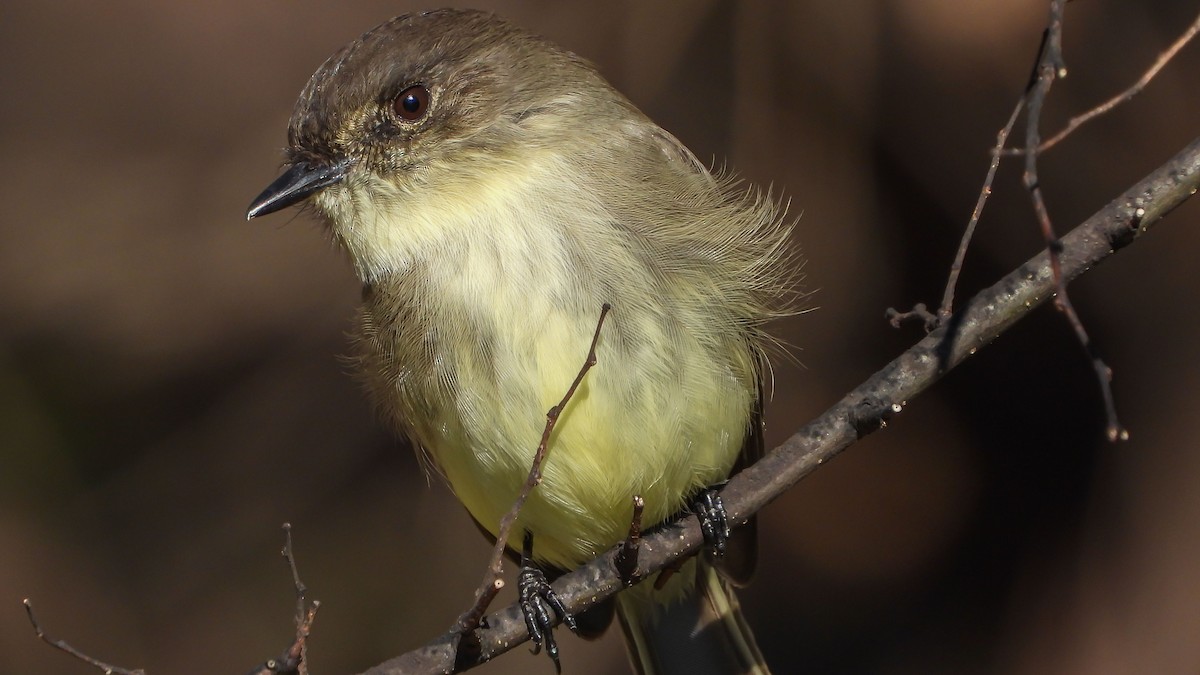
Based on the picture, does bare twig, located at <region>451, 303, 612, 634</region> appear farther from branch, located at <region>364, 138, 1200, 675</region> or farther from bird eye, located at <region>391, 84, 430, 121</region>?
bird eye, located at <region>391, 84, 430, 121</region>

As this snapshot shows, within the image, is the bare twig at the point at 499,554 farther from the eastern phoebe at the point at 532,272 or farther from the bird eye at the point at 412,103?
the bird eye at the point at 412,103

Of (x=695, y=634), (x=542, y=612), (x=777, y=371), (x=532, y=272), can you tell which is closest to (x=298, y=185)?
(x=532, y=272)

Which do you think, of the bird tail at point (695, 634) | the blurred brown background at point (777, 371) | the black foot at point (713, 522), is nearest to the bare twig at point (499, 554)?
the black foot at point (713, 522)

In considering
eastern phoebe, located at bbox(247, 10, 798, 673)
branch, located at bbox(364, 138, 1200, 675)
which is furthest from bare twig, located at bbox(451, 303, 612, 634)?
eastern phoebe, located at bbox(247, 10, 798, 673)

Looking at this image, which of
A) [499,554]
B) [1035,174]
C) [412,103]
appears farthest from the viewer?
[412,103]

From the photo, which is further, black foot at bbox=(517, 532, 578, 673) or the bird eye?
the bird eye

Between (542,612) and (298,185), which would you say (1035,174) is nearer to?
(542,612)

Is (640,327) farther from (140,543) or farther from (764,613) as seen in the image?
(140,543)
